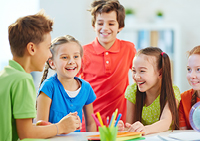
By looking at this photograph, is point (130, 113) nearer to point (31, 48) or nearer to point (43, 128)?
point (43, 128)

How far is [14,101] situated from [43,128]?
7.2 inches

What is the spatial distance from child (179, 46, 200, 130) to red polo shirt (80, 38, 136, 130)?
0.52 m

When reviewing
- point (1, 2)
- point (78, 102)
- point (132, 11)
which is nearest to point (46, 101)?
point (78, 102)

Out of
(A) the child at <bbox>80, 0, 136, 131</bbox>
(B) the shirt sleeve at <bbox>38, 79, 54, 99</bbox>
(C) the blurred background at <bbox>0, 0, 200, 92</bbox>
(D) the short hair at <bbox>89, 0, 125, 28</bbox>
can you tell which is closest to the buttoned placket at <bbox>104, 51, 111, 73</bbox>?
(A) the child at <bbox>80, 0, 136, 131</bbox>

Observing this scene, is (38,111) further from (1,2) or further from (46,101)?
(1,2)

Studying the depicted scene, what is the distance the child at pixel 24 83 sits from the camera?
3.58ft

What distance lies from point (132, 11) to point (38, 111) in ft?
10.4

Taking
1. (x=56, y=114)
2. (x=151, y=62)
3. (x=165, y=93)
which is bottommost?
(x=56, y=114)

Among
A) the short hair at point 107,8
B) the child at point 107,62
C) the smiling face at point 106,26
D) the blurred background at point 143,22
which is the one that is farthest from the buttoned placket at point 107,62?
the blurred background at point 143,22

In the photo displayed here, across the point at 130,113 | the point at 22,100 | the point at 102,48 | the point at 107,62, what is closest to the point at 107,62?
the point at 107,62

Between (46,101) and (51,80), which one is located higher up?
(51,80)

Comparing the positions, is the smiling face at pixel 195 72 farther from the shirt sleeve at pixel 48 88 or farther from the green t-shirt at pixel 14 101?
the green t-shirt at pixel 14 101

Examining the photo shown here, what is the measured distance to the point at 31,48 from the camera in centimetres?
123

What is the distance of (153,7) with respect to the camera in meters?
4.37
